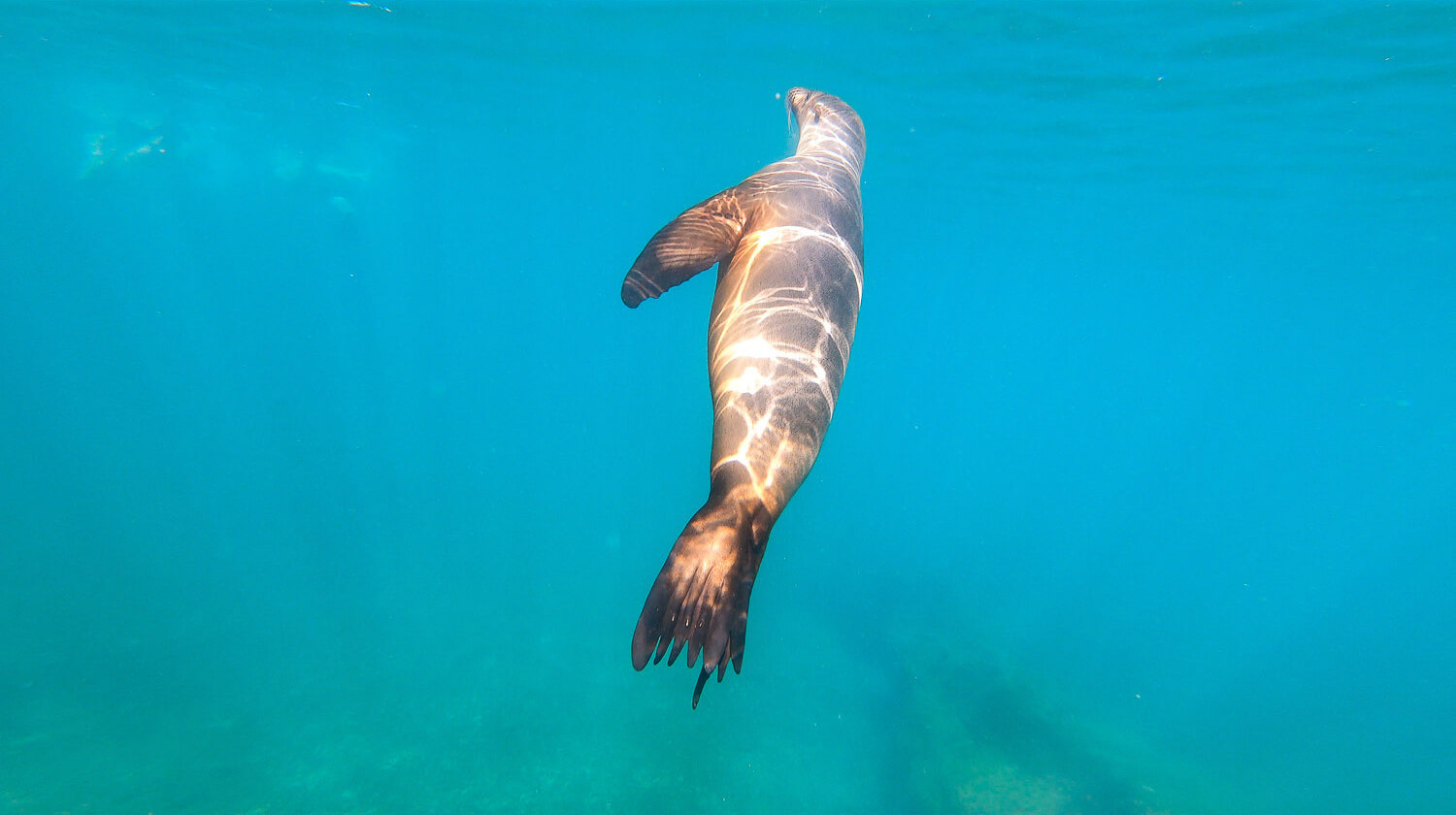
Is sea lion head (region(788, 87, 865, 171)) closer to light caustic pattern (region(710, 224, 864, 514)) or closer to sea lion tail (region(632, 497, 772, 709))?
light caustic pattern (region(710, 224, 864, 514))

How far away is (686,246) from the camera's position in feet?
10.6

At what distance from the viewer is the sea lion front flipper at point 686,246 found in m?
3.19

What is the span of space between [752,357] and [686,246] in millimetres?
1051

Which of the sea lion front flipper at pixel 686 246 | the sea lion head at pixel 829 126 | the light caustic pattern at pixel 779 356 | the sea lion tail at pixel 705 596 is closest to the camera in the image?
the sea lion tail at pixel 705 596

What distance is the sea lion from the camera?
175 cm

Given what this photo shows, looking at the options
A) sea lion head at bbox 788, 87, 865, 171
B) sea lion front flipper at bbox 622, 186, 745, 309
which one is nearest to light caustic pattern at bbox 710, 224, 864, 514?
sea lion front flipper at bbox 622, 186, 745, 309

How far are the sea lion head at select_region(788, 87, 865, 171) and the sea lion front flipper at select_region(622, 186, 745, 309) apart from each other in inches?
59.0

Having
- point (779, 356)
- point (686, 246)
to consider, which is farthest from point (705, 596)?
point (686, 246)

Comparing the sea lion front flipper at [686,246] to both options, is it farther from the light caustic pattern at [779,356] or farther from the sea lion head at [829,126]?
the sea lion head at [829,126]

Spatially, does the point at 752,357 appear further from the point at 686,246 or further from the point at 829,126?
the point at 829,126

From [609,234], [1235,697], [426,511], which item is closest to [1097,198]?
[1235,697]

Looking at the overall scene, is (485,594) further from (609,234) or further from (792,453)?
(609,234)

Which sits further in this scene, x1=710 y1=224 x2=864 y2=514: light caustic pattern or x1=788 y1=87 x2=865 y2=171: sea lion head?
x1=788 y1=87 x2=865 y2=171: sea lion head

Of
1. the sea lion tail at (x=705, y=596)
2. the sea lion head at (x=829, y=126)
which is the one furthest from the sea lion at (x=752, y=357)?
the sea lion head at (x=829, y=126)
